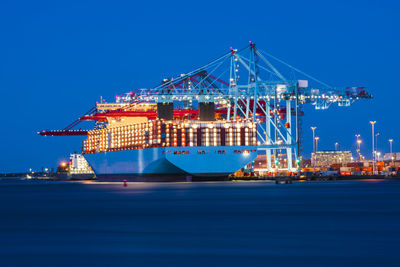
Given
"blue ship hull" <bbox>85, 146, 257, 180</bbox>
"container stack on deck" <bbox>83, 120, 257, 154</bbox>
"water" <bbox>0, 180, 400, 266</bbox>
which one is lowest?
"water" <bbox>0, 180, 400, 266</bbox>

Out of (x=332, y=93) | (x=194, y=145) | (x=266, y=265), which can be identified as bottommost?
(x=266, y=265)

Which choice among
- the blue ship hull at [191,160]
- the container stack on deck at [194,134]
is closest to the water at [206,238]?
the blue ship hull at [191,160]

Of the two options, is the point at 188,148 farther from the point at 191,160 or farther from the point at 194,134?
the point at 194,134

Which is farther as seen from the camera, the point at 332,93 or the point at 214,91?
→ the point at 214,91

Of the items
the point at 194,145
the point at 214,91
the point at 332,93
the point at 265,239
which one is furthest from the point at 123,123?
the point at 265,239

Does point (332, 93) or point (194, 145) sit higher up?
point (332, 93)

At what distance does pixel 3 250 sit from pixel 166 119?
81860mm

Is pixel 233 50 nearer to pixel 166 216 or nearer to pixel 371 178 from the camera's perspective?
pixel 371 178

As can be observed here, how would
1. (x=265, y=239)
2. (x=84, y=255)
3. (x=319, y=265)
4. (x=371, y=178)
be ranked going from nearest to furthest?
(x=319, y=265) → (x=84, y=255) → (x=265, y=239) → (x=371, y=178)

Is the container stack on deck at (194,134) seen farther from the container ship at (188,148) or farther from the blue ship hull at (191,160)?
the blue ship hull at (191,160)

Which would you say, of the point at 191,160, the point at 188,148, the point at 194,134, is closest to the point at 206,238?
the point at 191,160

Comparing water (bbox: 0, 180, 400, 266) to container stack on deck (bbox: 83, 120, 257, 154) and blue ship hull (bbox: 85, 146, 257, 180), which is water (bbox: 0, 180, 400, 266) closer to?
blue ship hull (bbox: 85, 146, 257, 180)

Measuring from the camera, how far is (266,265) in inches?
572

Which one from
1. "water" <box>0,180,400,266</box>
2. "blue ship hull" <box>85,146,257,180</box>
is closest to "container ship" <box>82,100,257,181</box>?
"blue ship hull" <box>85,146,257,180</box>
